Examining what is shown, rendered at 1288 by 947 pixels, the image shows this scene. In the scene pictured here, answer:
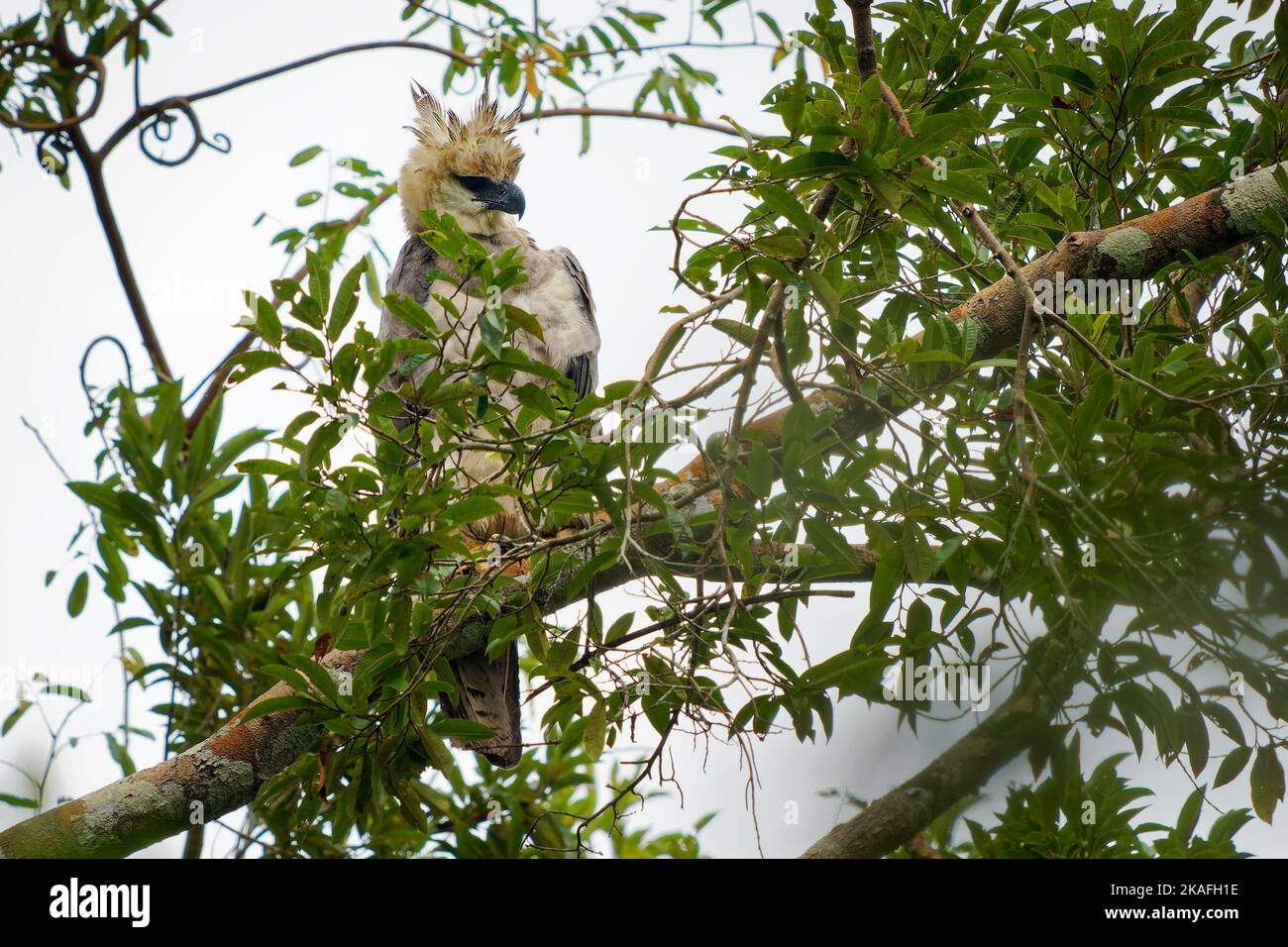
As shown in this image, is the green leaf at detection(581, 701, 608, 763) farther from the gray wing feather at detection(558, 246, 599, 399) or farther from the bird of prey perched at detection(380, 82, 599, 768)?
the gray wing feather at detection(558, 246, 599, 399)

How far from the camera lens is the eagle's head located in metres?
3.89

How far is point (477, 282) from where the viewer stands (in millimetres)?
3062

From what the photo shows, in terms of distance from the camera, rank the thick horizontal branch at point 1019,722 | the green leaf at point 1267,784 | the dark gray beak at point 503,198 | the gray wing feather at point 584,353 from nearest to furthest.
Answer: the thick horizontal branch at point 1019,722, the green leaf at point 1267,784, the gray wing feather at point 584,353, the dark gray beak at point 503,198

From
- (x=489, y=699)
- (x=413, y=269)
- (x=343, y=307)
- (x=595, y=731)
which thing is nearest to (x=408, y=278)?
(x=413, y=269)

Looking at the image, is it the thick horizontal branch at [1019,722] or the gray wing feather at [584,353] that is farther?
the gray wing feather at [584,353]

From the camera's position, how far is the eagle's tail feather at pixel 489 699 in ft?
8.37

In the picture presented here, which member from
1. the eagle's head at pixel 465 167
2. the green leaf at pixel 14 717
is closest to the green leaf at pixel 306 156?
the eagle's head at pixel 465 167

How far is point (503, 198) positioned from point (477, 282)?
2.99 feet

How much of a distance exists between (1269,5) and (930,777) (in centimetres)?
187

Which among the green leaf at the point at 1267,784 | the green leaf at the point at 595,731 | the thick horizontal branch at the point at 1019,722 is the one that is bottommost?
the green leaf at the point at 1267,784

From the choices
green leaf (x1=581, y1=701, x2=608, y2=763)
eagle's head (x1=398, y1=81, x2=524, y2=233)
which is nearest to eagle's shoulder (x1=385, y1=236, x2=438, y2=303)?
eagle's head (x1=398, y1=81, x2=524, y2=233)

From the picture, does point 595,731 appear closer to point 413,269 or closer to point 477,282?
point 477,282

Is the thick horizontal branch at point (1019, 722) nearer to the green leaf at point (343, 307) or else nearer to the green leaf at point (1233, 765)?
the green leaf at point (1233, 765)
